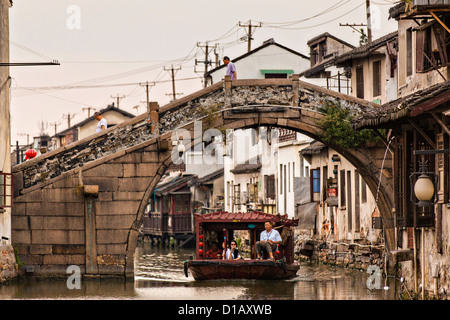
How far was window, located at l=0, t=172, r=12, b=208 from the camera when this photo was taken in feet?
86.2

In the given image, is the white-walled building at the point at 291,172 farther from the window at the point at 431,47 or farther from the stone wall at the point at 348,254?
the window at the point at 431,47

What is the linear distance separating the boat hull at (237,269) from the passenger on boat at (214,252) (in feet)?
5.40

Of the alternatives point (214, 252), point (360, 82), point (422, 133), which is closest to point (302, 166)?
point (360, 82)

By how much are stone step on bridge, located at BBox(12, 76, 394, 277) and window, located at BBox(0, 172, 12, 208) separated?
3.75ft

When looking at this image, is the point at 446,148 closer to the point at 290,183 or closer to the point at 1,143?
the point at 1,143

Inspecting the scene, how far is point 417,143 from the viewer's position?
20.8 m

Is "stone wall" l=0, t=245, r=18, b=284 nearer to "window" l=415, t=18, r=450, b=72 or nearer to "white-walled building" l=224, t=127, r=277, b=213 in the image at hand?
"window" l=415, t=18, r=450, b=72

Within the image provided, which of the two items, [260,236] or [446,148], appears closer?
[446,148]

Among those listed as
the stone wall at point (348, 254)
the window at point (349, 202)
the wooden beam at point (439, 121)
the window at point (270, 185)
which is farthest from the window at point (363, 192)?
the wooden beam at point (439, 121)

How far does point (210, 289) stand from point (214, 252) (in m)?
3.94

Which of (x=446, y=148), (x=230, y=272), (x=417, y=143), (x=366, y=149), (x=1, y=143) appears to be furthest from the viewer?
(x=366, y=149)

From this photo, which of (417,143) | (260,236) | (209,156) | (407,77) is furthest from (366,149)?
(209,156)

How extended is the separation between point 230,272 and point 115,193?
12.9 feet

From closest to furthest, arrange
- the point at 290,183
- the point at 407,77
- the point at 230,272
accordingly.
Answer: the point at 407,77 < the point at 230,272 < the point at 290,183
